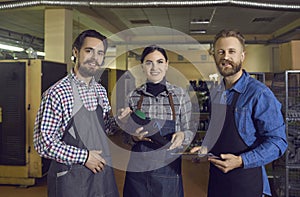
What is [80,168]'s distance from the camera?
1319 millimetres

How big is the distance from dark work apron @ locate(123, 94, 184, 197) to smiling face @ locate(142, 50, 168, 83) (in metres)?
0.13

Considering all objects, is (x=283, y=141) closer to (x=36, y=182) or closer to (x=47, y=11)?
(x=36, y=182)

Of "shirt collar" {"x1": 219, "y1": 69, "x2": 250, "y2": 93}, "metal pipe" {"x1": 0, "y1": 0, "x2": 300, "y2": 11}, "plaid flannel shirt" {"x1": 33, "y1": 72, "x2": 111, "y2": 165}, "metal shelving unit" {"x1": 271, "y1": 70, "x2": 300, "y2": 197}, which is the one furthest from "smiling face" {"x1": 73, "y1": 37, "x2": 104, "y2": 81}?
"metal pipe" {"x1": 0, "y1": 0, "x2": 300, "y2": 11}

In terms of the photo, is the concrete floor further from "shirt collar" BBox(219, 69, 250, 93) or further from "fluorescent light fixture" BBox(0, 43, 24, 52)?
"fluorescent light fixture" BBox(0, 43, 24, 52)

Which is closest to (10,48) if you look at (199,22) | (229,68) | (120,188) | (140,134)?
(199,22)

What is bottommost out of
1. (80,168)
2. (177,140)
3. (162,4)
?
(80,168)

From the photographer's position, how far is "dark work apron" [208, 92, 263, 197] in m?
1.28

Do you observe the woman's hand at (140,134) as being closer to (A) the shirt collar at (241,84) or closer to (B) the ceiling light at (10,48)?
(A) the shirt collar at (241,84)

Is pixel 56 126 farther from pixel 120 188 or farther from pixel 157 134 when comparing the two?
pixel 120 188

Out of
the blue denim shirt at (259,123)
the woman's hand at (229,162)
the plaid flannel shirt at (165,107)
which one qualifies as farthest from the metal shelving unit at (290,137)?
the woman's hand at (229,162)

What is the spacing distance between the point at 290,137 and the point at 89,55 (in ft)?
8.57

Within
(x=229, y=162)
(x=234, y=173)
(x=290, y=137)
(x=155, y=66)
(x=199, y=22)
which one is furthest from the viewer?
(x=199, y=22)

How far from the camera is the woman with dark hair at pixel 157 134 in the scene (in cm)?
152

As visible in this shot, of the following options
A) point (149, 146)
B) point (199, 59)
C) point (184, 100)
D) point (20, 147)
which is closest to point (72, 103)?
point (149, 146)
